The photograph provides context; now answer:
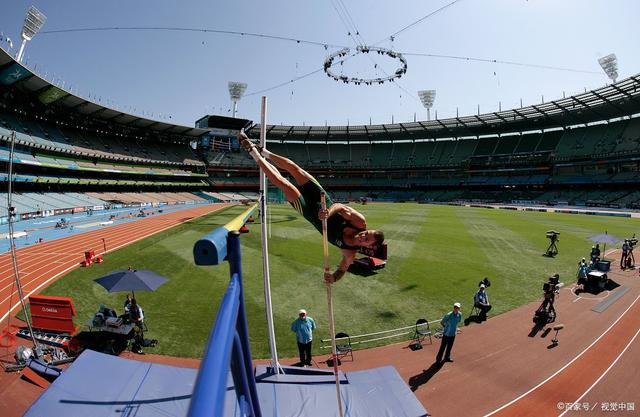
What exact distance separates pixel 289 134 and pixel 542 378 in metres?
92.3

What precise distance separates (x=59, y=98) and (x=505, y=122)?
8902cm

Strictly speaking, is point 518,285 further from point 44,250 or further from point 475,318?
point 44,250

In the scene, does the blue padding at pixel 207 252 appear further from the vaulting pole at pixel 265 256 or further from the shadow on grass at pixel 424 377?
the shadow on grass at pixel 424 377

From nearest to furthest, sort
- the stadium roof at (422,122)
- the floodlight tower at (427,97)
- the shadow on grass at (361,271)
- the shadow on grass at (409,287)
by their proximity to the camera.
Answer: the shadow on grass at (409,287) < the shadow on grass at (361,271) < the stadium roof at (422,122) < the floodlight tower at (427,97)

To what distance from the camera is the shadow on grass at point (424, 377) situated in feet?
25.7

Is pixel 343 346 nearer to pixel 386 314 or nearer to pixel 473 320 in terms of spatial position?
pixel 386 314

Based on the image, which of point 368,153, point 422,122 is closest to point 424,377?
point 422,122

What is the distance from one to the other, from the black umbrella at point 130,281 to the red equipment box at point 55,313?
139 cm

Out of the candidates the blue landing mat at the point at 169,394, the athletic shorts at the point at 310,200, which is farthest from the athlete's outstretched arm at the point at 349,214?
the blue landing mat at the point at 169,394

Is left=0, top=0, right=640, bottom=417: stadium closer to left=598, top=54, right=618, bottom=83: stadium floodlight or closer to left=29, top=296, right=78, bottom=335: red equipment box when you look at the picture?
left=29, top=296, right=78, bottom=335: red equipment box

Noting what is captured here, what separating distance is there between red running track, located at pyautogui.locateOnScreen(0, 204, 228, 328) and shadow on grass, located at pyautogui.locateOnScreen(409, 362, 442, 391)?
13616mm

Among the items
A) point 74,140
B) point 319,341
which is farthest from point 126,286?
point 74,140

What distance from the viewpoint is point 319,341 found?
400 inches

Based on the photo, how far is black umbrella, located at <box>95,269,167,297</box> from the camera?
9594mm
